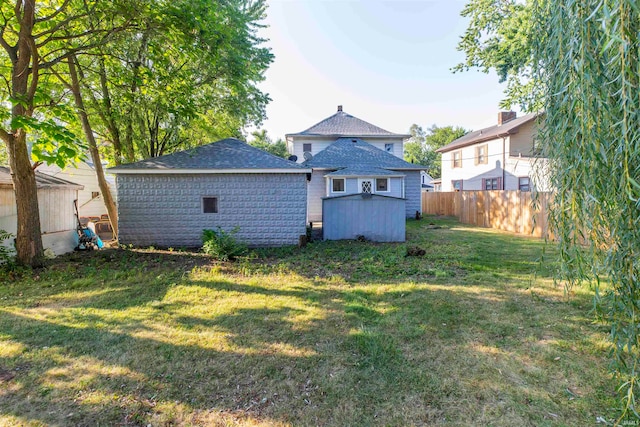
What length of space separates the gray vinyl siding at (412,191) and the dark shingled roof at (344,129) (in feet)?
18.5

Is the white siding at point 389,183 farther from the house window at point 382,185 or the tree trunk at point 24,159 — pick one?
the tree trunk at point 24,159

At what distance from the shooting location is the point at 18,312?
14.0 ft

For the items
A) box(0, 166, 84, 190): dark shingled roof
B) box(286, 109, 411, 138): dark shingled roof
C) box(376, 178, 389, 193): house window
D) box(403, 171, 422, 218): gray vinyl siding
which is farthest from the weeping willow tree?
box(286, 109, 411, 138): dark shingled roof

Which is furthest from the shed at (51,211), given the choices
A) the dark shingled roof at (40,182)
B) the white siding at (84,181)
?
the white siding at (84,181)

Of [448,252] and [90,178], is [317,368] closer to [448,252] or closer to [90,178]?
[448,252]

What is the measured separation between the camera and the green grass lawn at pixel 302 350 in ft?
7.63

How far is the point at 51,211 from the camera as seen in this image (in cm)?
844

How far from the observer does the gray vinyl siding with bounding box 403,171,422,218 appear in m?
16.5

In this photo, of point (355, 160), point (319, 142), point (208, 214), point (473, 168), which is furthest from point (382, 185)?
point (473, 168)

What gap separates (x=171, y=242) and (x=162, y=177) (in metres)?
2.06

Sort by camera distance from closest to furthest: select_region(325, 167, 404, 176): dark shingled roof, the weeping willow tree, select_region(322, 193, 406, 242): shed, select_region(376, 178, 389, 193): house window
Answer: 1. the weeping willow tree
2. select_region(322, 193, 406, 242): shed
3. select_region(325, 167, 404, 176): dark shingled roof
4. select_region(376, 178, 389, 193): house window

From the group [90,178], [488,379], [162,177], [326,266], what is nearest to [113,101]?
[162,177]

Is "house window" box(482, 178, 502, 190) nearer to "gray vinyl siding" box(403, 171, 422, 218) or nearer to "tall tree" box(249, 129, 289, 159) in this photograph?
"gray vinyl siding" box(403, 171, 422, 218)

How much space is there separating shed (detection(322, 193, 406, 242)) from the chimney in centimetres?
1749
